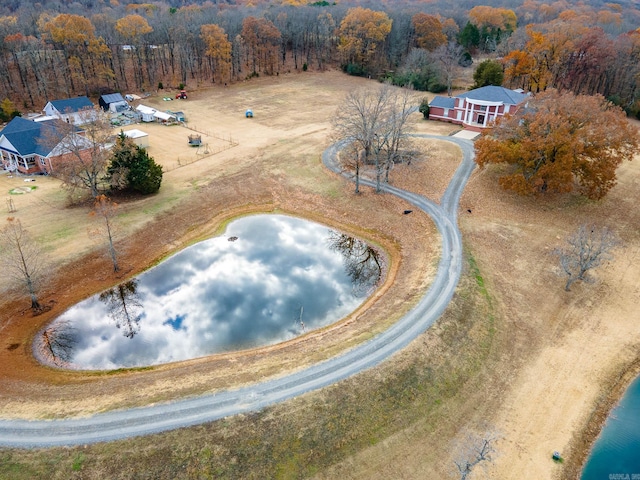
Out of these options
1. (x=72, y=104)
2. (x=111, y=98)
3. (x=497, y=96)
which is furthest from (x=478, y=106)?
(x=72, y=104)

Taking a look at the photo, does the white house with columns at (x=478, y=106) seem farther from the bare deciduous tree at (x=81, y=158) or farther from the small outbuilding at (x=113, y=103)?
the small outbuilding at (x=113, y=103)

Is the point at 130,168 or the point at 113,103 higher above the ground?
the point at 130,168

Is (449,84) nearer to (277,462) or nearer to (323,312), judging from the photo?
(323,312)

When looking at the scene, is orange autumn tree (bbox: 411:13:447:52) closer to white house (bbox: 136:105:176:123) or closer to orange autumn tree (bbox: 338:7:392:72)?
orange autumn tree (bbox: 338:7:392:72)

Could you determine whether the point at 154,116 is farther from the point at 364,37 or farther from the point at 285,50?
the point at 364,37

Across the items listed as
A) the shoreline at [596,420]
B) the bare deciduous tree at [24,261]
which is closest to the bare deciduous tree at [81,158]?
the bare deciduous tree at [24,261]

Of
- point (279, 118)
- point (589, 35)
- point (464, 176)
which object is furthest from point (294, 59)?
point (464, 176)

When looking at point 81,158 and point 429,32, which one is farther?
point 429,32
